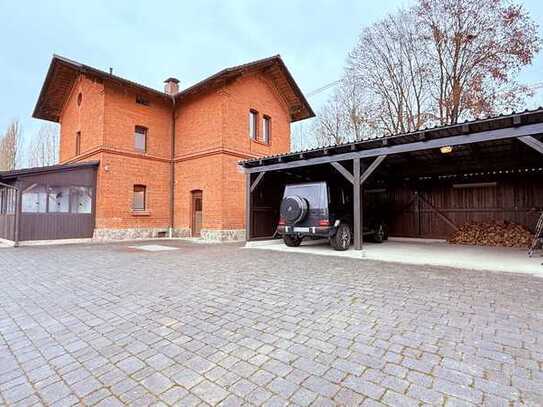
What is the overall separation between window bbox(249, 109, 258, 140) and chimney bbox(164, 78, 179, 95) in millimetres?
5150

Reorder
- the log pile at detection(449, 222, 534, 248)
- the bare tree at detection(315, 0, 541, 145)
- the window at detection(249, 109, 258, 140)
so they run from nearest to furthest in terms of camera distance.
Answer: the log pile at detection(449, 222, 534, 248) < the bare tree at detection(315, 0, 541, 145) < the window at detection(249, 109, 258, 140)

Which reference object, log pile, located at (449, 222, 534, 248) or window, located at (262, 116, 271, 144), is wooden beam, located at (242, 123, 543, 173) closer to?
log pile, located at (449, 222, 534, 248)

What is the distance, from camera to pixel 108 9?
13.2 m

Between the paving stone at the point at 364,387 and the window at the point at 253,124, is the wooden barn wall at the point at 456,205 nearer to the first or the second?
the window at the point at 253,124

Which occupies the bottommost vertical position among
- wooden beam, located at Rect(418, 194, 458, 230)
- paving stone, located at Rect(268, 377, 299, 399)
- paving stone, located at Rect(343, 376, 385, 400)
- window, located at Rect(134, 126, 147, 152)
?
paving stone, located at Rect(268, 377, 299, 399)

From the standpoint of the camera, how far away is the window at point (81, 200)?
1216 centimetres

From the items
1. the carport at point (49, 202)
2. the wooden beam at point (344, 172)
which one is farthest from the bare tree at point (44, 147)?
the wooden beam at point (344, 172)

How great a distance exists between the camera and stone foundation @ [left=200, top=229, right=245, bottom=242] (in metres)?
12.1

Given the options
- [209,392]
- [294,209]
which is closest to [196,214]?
[294,209]

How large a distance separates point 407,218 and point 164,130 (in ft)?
41.2

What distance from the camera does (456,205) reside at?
11.3 m

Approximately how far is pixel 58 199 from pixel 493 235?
668 inches

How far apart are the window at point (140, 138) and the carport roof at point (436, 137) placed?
763cm

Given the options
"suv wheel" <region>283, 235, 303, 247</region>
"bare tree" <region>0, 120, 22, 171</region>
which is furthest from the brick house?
"bare tree" <region>0, 120, 22, 171</region>
